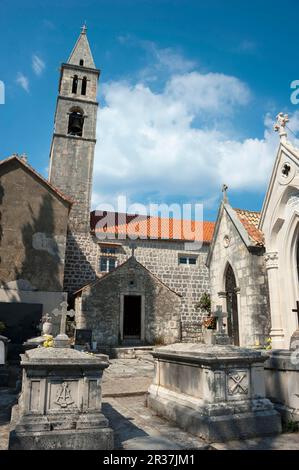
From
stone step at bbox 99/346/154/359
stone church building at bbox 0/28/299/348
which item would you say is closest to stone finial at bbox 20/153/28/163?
stone church building at bbox 0/28/299/348

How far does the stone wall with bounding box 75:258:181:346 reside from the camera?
1802 centimetres

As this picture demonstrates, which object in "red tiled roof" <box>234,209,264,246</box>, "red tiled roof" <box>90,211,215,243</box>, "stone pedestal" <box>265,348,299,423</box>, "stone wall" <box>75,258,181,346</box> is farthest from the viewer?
"red tiled roof" <box>90,211,215,243</box>

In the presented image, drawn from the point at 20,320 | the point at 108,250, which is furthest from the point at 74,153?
the point at 20,320

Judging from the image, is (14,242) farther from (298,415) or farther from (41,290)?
(298,415)

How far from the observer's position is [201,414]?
4.71 metres

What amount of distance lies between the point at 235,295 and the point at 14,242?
10.8m

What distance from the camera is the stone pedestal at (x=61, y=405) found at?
3.91 metres

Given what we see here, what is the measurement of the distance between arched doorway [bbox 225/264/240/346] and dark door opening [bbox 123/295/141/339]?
7765 mm

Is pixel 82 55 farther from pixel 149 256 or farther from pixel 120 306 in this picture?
pixel 120 306

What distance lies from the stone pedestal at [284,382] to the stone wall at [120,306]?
1303cm

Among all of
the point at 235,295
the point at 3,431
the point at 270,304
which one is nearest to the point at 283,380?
the point at 3,431

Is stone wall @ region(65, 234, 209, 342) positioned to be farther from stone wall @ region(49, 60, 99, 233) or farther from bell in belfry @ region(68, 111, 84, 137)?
bell in belfry @ region(68, 111, 84, 137)

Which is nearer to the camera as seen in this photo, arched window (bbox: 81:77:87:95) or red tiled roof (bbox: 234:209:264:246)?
red tiled roof (bbox: 234:209:264:246)

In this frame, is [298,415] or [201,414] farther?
[298,415]
